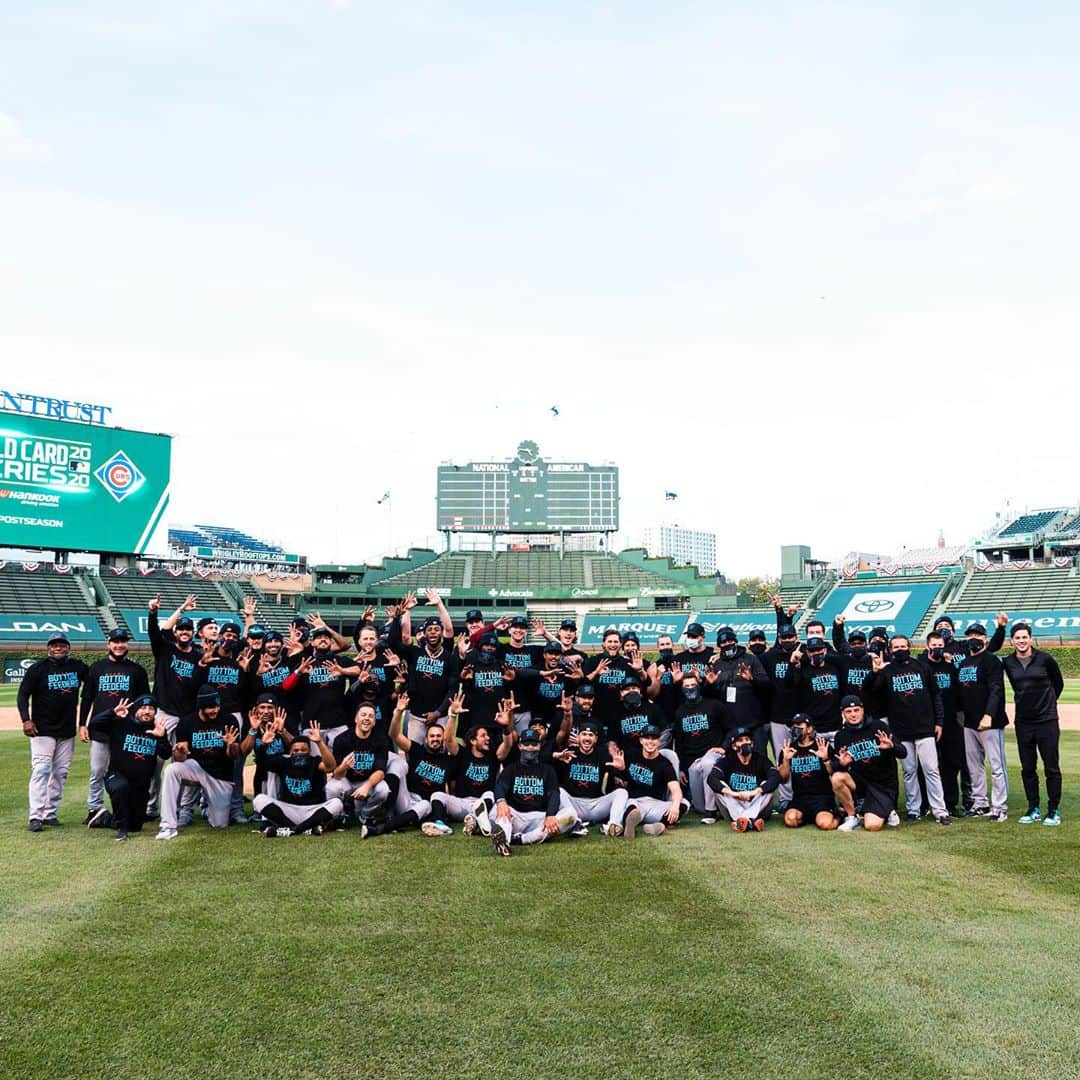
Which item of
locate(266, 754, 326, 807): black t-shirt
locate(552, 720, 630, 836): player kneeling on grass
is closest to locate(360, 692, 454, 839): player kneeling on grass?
locate(266, 754, 326, 807): black t-shirt

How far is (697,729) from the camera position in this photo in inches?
441

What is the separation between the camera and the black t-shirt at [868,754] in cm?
1016

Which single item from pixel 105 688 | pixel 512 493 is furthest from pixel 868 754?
pixel 512 493

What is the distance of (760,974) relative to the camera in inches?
216

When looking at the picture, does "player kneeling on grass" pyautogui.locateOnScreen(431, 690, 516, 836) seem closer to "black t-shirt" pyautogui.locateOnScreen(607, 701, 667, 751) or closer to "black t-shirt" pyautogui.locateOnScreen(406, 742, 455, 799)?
"black t-shirt" pyautogui.locateOnScreen(406, 742, 455, 799)

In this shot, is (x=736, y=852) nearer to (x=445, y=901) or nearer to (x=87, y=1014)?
(x=445, y=901)

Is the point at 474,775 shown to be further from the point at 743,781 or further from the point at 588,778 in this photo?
the point at 743,781

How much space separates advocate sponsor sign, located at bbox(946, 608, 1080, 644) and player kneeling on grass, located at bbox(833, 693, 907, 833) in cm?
3948

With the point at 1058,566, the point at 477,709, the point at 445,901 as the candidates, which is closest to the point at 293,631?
the point at 477,709

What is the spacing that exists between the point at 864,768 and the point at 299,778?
6.36m

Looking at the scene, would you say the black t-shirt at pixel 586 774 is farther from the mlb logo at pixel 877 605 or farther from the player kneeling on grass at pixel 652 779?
the mlb logo at pixel 877 605

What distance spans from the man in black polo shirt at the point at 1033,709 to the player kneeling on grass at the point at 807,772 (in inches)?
85.7

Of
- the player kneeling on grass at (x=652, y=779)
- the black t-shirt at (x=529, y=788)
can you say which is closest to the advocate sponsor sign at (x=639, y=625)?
the player kneeling on grass at (x=652, y=779)

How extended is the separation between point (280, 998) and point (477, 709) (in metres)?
5.99
